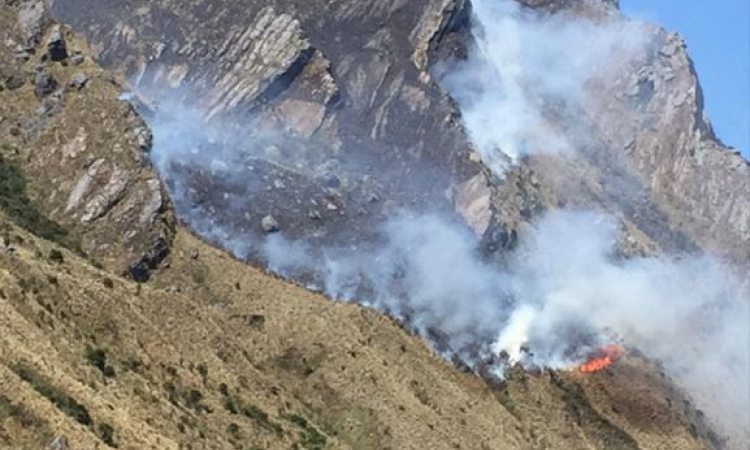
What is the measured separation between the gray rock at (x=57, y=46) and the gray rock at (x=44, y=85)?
455 cm

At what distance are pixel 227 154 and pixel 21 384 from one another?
95.3 metres

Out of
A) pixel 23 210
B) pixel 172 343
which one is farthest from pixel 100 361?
pixel 23 210

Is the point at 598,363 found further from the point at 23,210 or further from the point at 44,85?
the point at 23,210

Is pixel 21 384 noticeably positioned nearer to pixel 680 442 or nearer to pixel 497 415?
pixel 497 415

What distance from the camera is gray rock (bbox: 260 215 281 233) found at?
18045 centimetres

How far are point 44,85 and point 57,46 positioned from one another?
787 centimetres

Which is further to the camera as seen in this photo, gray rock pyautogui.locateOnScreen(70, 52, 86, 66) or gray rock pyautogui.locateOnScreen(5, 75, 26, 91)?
gray rock pyautogui.locateOnScreen(70, 52, 86, 66)

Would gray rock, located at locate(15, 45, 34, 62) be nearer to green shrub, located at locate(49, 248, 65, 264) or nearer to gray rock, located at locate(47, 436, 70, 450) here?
green shrub, located at locate(49, 248, 65, 264)

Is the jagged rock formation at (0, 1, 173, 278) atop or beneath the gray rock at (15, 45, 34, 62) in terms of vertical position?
beneath

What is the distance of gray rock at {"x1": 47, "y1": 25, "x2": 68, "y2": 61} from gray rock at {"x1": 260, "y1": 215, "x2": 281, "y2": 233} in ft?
98.1

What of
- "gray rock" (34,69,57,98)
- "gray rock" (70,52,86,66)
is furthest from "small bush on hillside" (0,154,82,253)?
"gray rock" (70,52,86,66)

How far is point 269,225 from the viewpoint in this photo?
593 feet

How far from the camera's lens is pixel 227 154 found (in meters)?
192

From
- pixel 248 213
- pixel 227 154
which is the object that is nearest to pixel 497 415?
pixel 248 213
